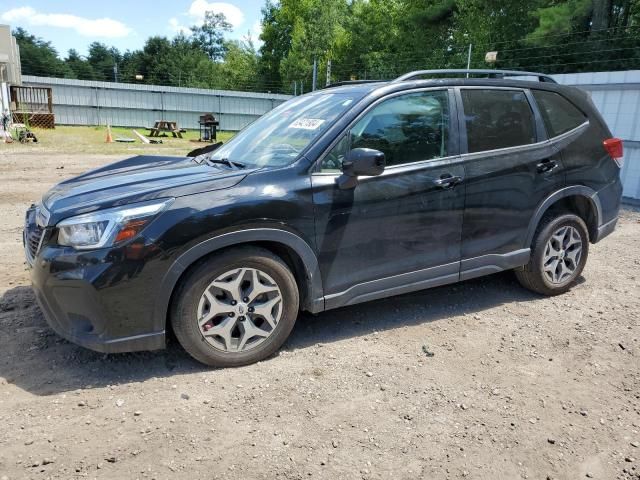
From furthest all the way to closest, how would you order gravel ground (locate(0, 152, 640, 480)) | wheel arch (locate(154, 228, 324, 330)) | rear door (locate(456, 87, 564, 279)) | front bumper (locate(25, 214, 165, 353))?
rear door (locate(456, 87, 564, 279)) → wheel arch (locate(154, 228, 324, 330)) → front bumper (locate(25, 214, 165, 353)) → gravel ground (locate(0, 152, 640, 480))

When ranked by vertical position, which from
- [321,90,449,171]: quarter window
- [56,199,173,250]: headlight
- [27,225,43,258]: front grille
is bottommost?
[27,225,43,258]: front grille

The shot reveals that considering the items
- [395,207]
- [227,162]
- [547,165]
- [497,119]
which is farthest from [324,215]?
[547,165]

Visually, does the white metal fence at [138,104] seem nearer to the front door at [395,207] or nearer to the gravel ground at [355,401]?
the front door at [395,207]

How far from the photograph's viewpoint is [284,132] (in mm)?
3887

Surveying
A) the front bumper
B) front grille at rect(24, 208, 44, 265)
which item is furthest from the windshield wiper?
front grille at rect(24, 208, 44, 265)

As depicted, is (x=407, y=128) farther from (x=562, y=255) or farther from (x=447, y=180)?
(x=562, y=255)

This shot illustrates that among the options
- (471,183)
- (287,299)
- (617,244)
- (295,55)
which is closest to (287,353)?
(287,299)

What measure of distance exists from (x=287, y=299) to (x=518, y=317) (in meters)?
2.06

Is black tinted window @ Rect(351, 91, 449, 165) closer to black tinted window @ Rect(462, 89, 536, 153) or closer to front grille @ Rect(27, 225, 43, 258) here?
black tinted window @ Rect(462, 89, 536, 153)

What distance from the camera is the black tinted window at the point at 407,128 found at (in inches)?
143

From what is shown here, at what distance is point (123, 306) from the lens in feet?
9.62

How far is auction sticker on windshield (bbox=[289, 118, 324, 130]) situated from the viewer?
3.64 m

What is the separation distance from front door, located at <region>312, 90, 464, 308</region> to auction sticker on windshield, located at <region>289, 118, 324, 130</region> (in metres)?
0.25

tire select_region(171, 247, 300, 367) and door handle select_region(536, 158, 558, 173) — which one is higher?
door handle select_region(536, 158, 558, 173)
